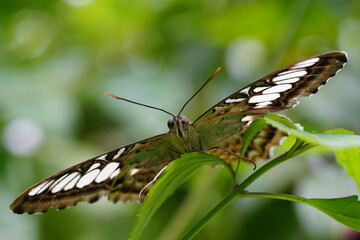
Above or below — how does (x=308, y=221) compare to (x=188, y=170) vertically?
below

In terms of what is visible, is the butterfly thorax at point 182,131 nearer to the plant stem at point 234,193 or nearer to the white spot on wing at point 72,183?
the white spot on wing at point 72,183

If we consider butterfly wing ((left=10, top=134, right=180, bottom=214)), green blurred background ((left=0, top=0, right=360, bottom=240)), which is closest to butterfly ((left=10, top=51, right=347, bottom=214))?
butterfly wing ((left=10, top=134, right=180, bottom=214))

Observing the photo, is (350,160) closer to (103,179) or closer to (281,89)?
(281,89)

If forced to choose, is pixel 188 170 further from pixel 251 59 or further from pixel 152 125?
pixel 251 59

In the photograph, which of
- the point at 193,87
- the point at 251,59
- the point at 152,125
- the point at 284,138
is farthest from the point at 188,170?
the point at 251,59

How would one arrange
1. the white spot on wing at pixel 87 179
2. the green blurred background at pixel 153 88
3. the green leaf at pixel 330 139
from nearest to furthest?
the green leaf at pixel 330 139, the white spot on wing at pixel 87 179, the green blurred background at pixel 153 88

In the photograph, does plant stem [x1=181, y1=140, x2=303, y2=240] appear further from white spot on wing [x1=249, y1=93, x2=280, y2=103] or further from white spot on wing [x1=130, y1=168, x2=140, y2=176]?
white spot on wing [x1=130, y1=168, x2=140, y2=176]

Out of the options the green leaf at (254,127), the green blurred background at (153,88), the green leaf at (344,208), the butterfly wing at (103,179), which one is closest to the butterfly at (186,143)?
the butterfly wing at (103,179)
